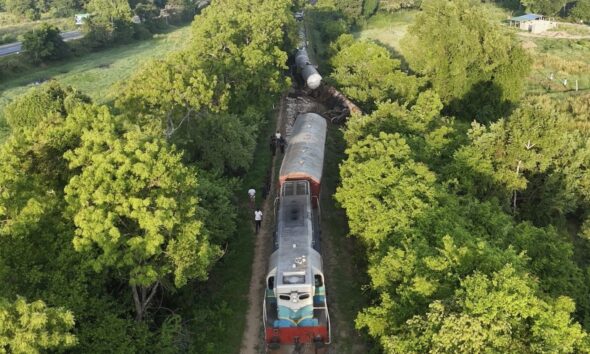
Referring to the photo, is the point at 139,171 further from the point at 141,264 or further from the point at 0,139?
the point at 0,139

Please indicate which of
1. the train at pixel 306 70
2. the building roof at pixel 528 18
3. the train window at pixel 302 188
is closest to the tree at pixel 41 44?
the train at pixel 306 70

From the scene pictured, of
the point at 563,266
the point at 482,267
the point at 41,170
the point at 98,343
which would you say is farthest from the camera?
the point at 563,266

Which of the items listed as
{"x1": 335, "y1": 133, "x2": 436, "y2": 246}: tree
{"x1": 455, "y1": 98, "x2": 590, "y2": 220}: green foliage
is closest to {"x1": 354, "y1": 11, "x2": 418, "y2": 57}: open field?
{"x1": 455, "y1": 98, "x2": 590, "y2": 220}: green foliage

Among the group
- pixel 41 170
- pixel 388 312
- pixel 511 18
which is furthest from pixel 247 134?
pixel 511 18

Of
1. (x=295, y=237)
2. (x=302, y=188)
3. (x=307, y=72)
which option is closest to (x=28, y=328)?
(x=295, y=237)

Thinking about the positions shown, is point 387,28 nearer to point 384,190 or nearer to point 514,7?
point 514,7
